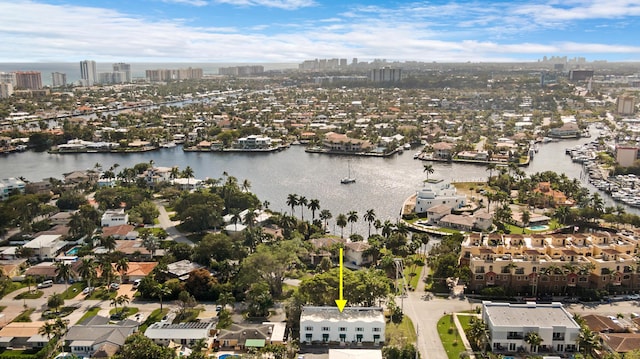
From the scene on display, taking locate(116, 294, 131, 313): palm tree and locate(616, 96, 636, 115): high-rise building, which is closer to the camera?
locate(116, 294, 131, 313): palm tree

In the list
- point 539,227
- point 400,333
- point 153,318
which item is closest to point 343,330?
point 400,333

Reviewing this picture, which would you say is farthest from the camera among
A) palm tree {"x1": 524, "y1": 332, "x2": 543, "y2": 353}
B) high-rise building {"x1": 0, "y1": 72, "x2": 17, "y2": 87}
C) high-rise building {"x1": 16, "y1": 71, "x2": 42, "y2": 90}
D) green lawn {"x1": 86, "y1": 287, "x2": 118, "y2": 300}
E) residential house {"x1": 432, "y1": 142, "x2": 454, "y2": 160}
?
high-rise building {"x1": 0, "y1": 72, "x2": 17, "y2": 87}

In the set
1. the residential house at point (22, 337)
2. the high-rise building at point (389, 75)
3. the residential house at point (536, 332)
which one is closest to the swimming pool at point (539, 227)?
the residential house at point (536, 332)

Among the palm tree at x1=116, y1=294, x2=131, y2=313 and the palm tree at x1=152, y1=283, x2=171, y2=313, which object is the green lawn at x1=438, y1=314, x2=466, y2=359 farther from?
the palm tree at x1=116, y1=294, x2=131, y2=313

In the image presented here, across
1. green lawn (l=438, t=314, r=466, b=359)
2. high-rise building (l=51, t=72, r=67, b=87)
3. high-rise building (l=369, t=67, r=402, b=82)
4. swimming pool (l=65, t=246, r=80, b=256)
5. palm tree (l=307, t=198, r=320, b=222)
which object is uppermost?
high-rise building (l=369, t=67, r=402, b=82)

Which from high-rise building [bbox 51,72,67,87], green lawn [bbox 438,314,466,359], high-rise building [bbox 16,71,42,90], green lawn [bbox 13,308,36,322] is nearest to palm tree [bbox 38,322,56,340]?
green lawn [bbox 13,308,36,322]

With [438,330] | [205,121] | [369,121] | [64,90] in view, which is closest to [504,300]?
[438,330]
